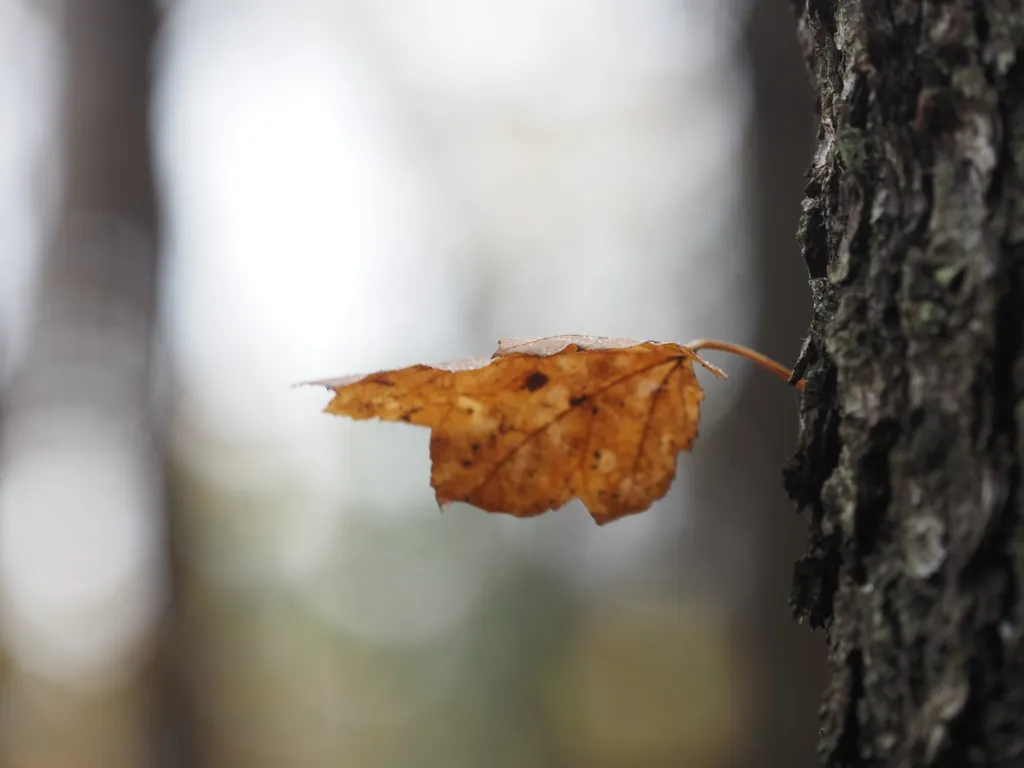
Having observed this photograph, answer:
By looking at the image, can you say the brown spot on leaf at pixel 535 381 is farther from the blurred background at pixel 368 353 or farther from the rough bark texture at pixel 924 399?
Answer: the blurred background at pixel 368 353

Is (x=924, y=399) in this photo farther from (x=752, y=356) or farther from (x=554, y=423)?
(x=554, y=423)

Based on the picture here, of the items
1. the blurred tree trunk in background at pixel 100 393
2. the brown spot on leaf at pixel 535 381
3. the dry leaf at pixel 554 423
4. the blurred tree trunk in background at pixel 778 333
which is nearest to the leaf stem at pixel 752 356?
the dry leaf at pixel 554 423

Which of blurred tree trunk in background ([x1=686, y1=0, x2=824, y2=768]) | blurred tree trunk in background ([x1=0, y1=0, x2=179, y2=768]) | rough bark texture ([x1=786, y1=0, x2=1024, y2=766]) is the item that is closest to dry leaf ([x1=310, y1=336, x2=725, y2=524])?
rough bark texture ([x1=786, y1=0, x2=1024, y2=766])

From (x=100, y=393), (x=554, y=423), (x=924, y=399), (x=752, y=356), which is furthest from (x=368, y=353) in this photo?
(x=924, y=399)

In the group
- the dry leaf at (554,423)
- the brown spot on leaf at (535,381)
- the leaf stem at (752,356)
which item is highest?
the leaf stem at (752,356)

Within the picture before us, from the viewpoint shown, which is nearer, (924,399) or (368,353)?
(924,399)

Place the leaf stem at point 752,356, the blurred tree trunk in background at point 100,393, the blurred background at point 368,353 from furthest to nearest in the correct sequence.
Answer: the blurred tree trunk in background at point 100,393
the blurred background at point 368,353
the leaf stem at point 752,356

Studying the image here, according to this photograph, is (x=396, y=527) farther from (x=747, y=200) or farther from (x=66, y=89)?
(x=747, y=200)
